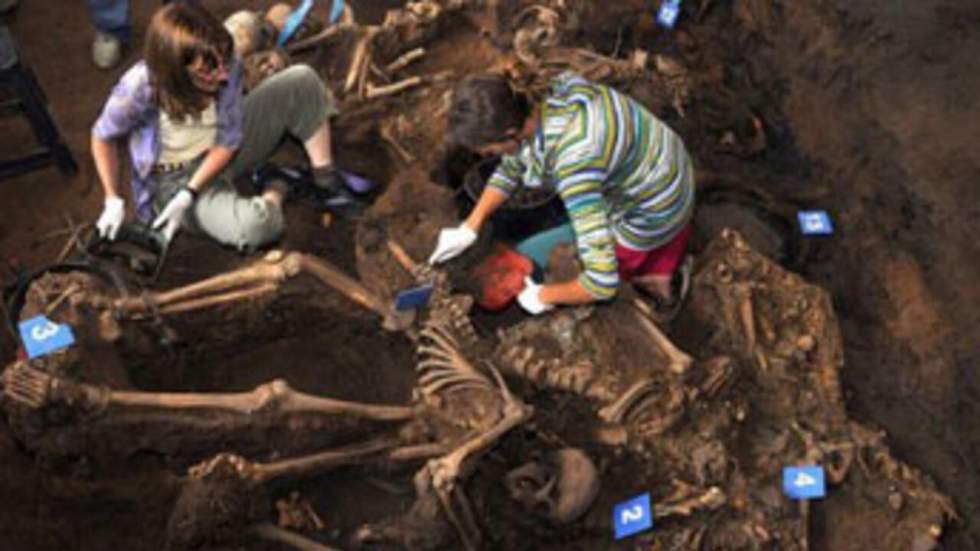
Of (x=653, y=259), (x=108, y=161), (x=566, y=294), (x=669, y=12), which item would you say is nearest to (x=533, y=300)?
(x=566, y=294)

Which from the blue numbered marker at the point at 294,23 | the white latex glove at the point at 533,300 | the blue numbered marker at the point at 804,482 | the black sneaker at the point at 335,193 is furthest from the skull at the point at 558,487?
the blue numbered marker at the point at 294,23

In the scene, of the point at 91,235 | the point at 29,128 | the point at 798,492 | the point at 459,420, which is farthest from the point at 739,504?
the point at 29,128

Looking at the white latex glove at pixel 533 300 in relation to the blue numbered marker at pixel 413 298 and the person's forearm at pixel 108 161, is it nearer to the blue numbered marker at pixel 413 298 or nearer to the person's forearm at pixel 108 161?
the blue numbered marker at pixel 413 298

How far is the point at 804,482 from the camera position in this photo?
3.89 m

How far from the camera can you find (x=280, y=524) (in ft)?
11.9

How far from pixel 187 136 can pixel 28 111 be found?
1470mm

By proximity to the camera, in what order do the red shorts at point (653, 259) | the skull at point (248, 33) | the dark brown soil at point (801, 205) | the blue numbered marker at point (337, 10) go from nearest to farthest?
the dark brown soil at point (801, 205)
the red shorts at point (653, 259)
the skull at point (248, 33)
the blue numbered marker at point (337, 10)

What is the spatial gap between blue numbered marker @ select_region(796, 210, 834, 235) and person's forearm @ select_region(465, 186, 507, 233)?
2091mm

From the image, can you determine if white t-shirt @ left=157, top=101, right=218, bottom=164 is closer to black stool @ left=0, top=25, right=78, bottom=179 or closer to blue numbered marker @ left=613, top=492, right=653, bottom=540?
black stool @ left=0, top=25, right=78, bottom=179

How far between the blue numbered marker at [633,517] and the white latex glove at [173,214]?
89.7 inches

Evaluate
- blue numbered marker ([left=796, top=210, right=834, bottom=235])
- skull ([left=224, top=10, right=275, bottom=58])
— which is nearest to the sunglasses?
skull ([left=224, top=10, right=275, bottom=58])

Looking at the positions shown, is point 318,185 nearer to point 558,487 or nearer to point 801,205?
point 558,487

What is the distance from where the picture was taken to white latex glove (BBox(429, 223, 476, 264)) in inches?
158

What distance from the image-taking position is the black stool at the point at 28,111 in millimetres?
4562
